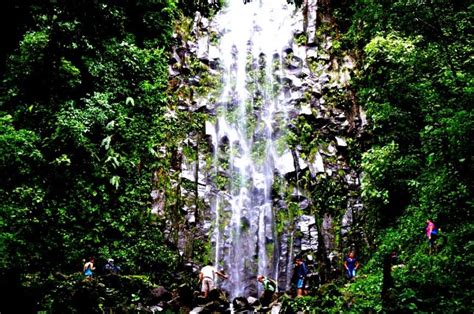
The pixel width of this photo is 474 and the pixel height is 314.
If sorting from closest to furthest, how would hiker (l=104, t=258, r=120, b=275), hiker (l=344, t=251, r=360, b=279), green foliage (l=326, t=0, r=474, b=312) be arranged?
green foliage (l=326, t=0, r=474, b=312), hiker (l=104, t=258, r=120, b=275), hiker (l=344, t=251, r=360, b=279)

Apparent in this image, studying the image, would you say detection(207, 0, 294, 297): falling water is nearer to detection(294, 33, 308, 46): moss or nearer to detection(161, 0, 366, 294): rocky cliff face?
detection(161, 0, 366, 294): rocky cliff face

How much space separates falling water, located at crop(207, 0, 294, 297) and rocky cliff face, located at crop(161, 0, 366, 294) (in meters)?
0.12

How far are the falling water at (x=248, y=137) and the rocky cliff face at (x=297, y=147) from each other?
0.38 ft

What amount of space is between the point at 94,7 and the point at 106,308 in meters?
5.40

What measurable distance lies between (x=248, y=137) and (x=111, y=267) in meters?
7.34

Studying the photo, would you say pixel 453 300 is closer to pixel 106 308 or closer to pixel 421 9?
pixel 421 9

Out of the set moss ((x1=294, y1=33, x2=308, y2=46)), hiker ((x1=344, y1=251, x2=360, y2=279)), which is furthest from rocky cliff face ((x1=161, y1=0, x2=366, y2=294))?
hiker ((x1=344, y1=251, x2=360, y2=279))

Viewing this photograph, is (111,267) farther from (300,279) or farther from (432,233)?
(432,233)

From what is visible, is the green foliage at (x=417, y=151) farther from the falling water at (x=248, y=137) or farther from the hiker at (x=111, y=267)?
the hiker at (x=111, y=267)

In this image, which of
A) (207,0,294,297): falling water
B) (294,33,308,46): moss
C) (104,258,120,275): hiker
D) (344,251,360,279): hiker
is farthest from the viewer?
(294,33,308,46): moss

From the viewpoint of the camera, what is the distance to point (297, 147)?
14.4 metres

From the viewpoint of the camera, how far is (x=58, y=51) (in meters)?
4.98

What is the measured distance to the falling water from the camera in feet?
41.2

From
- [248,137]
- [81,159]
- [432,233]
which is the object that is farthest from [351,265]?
[81,159]
